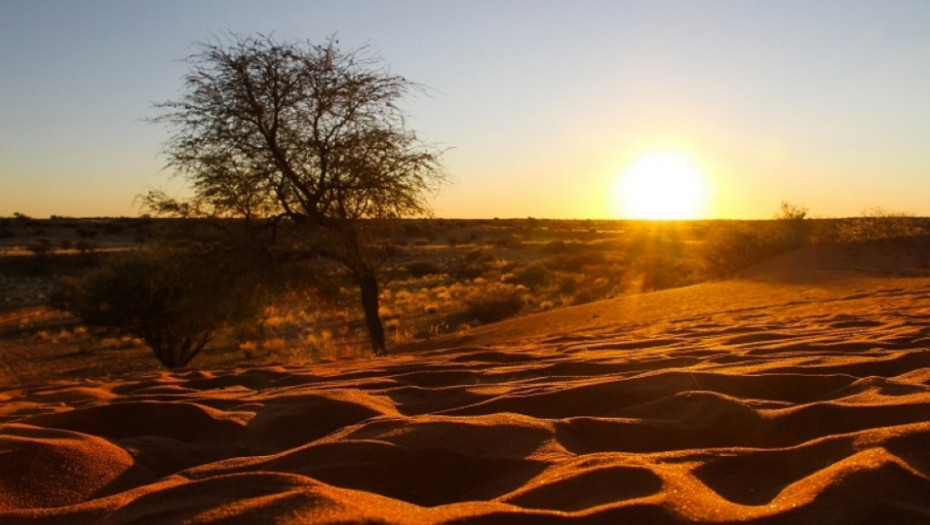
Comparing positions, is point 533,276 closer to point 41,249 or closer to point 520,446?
point 41,249

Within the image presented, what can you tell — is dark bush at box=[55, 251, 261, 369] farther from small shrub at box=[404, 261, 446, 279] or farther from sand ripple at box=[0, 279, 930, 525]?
small shrub at box=[404, 261, 446, 279]

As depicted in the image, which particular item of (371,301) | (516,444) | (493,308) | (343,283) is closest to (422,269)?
(493,308)

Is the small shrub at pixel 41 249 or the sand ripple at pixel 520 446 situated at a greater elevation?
the small shrub at pixel 41 249

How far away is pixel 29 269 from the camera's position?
142 ft

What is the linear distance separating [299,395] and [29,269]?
147 ft

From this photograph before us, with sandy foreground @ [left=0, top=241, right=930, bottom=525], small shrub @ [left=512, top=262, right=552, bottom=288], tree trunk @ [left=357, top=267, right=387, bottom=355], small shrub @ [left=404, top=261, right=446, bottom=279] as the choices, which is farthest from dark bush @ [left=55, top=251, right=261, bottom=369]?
small shrub @ [left=404, top=261, right=446, bottom=279]

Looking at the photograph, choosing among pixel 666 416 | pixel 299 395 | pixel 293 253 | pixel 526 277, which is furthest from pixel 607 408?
pixel 526 277

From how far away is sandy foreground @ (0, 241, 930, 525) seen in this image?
2561 mm

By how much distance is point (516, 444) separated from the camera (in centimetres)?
349

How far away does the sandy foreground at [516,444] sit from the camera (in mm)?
2561

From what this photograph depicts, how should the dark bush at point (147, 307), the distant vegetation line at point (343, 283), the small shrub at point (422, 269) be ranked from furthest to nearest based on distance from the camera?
the small shrub at point (422, 269), the dark bush at point (147, 307), the distant vegetation line at point (343, 283)

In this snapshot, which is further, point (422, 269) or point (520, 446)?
point (422, 269)

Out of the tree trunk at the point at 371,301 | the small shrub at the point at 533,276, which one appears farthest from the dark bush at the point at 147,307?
the small shrub at the point at 533,276

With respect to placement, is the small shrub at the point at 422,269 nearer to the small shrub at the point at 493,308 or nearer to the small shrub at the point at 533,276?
the small shrub at the point at 533,276
